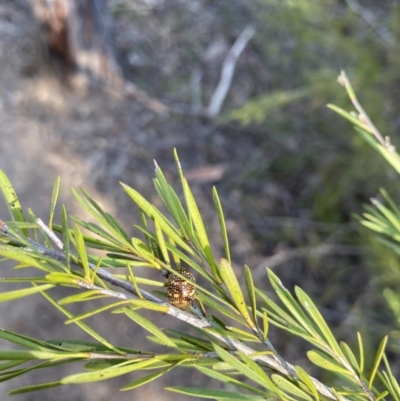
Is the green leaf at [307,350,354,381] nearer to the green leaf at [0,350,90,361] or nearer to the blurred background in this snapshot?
the green leaf at [0,350,90,361]

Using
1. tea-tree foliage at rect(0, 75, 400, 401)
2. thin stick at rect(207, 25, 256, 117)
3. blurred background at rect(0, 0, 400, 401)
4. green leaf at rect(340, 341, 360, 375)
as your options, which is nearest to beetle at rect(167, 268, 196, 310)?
tea-tree foliage at rect(0, 75, 400, 401)

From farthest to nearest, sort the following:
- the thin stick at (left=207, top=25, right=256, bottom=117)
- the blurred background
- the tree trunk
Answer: the thin stick at (left=207, top=25, right=256, bottom=117) < the tree trunk < the blurred background

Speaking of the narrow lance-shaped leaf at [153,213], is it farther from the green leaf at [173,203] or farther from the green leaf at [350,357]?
the green leaf at [350,357]

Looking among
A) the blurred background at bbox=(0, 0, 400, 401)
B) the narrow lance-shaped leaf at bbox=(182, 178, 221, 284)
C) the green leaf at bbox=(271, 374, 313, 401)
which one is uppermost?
the narrow lance-shaped leaf at bbox=(182, 178, 221, 284)

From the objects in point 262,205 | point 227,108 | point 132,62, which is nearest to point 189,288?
point 262,205

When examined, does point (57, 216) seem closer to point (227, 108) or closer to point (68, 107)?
point (68, 107)

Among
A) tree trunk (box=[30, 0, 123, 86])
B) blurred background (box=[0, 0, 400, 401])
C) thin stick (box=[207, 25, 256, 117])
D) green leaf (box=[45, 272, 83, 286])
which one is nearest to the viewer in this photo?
green leaf (box=[45, 272, 83, 286])

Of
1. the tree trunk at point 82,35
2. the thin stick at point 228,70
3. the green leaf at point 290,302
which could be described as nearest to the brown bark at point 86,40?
the tree trunk at point 82,35
